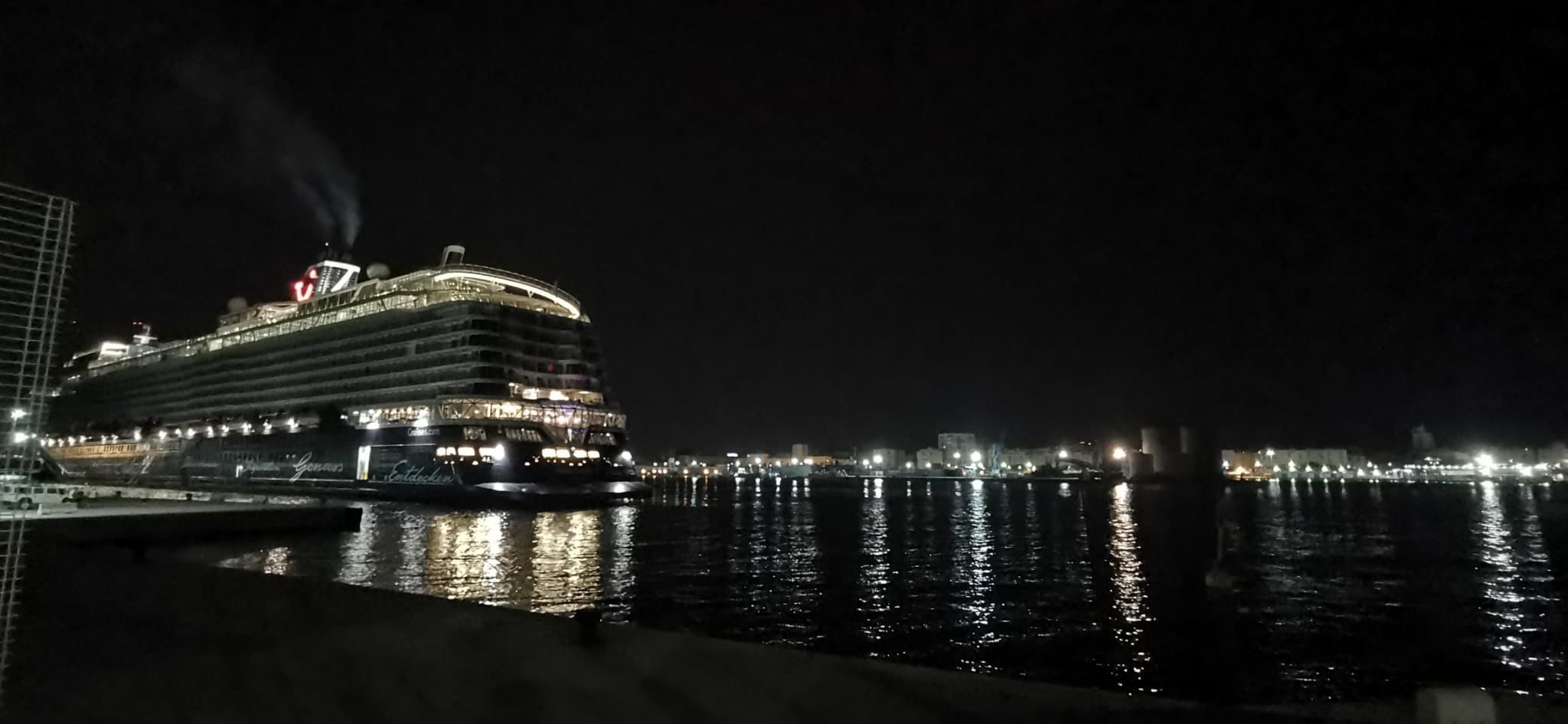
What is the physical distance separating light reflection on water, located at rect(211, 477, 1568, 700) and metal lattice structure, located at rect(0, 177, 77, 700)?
1160 centimetres

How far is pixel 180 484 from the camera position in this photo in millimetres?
81750

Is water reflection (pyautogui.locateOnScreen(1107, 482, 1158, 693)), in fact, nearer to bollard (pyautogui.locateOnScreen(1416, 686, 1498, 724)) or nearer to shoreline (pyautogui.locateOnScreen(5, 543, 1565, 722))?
shoreline (pyautogui.locateOnScreen(5, 543, 1565, 722))

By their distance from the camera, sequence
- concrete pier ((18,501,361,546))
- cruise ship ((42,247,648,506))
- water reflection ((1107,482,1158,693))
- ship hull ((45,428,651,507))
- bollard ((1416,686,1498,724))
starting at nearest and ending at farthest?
bollard ((1416,686,1498,724)) → water reflection ((1107,482,1158,693)) → concrete pier ((18,501,361,546)) → ship hull ((45,428,651,507)) → cruise ship ((42,247,648,506))

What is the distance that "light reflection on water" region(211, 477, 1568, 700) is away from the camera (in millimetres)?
13773

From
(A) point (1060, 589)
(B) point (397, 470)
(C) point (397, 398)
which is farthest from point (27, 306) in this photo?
(C) point (397, 398)

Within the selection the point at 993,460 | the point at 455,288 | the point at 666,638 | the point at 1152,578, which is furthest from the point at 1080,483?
the point at 666,638

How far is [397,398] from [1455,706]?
7400 cm

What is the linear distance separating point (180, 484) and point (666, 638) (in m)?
95.3

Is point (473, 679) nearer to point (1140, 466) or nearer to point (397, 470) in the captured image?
point (397, 470)

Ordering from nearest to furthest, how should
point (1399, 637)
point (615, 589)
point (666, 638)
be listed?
point (666, 638) < point (1399, 637) < point (615, 589)

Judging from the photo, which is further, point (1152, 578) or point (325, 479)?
point (325, 479)

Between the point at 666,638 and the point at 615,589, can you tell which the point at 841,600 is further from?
the point at 666,638

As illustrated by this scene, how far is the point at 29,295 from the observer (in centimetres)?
467

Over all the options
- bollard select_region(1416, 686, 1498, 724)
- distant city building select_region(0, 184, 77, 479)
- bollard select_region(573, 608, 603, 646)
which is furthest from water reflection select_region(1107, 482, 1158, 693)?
distant city building select_region(0, 184, 77, 479)
